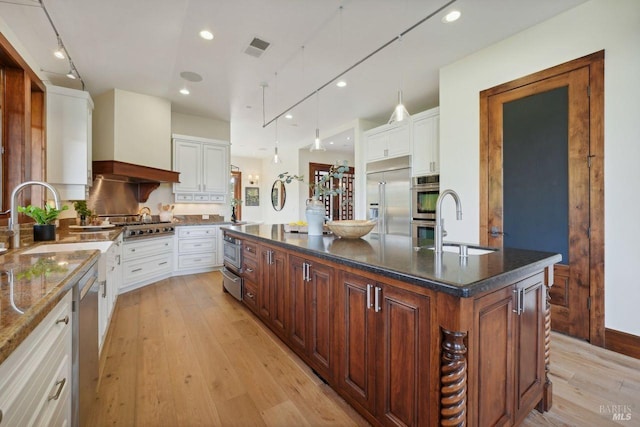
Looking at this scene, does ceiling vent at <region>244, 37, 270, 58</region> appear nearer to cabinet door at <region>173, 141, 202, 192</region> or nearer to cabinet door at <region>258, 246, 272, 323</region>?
cabinet door at <region>258, 246, 272, 323</region>

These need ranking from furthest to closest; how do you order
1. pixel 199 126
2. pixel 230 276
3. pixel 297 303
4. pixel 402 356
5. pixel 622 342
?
1. pixel 199 126
2. pixel 230 276
3. pixel 622 342
4. pixel 297 303
5. pixel 402 356

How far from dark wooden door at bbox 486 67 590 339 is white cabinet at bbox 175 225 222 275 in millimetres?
4404

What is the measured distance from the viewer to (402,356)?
121 centimetres

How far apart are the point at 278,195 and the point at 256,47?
253 inches

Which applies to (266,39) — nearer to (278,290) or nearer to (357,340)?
(278,290)

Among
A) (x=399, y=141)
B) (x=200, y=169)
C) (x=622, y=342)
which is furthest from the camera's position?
(x=200, y=169)

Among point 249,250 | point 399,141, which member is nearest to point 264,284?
point 249,250

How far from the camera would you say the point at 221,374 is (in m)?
1.96

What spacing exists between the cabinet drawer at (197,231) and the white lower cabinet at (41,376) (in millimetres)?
3782

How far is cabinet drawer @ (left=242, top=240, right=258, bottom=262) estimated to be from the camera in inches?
107

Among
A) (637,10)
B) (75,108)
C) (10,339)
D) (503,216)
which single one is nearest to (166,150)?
(75,108)

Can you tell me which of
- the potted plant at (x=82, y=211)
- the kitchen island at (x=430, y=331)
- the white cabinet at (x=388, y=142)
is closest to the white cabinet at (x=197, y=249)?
the potted plant at (x=82, y=211)

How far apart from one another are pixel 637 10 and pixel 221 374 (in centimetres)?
427

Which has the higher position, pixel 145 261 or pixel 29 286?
pixel 29 286
